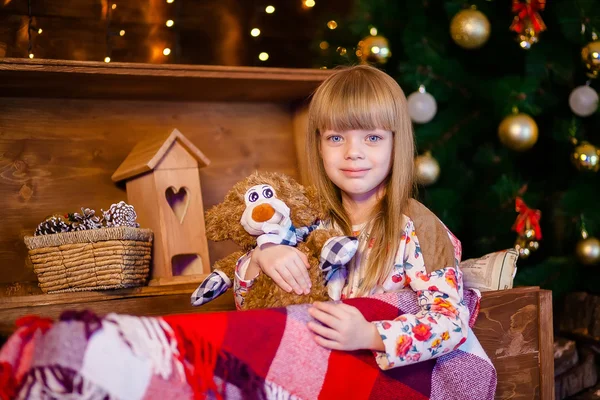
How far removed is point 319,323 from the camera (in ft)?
2.97

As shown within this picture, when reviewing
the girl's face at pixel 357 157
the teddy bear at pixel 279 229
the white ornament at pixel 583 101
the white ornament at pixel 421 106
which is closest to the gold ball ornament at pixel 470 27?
the white ornament at pixel 421 106

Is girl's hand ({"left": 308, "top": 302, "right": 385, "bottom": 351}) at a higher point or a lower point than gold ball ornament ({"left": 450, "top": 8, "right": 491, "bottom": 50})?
lower

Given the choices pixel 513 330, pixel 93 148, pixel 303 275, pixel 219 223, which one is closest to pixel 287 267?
pixel 303 275

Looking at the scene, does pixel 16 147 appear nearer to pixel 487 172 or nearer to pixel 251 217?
pixel 251 217

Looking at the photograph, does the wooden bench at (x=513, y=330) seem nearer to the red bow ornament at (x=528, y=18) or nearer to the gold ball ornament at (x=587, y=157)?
the gold ball ornament at (x=587, y=157)

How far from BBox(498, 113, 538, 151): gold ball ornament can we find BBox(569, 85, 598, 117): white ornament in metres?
0.15

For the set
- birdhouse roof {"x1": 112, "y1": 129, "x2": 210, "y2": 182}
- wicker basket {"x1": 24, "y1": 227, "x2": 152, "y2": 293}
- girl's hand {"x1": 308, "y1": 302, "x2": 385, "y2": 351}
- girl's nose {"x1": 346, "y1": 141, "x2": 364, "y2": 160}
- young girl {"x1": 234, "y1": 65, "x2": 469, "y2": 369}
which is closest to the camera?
girl's hand {"x1": 308, "y1": 302, "x2": 385, "y2": 351}

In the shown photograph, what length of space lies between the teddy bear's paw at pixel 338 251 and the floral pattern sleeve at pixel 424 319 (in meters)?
0.10

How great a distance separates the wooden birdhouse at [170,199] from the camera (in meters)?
1.50

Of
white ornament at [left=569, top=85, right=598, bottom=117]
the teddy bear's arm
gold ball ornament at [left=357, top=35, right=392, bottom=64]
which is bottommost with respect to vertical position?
the teddy bear's arm

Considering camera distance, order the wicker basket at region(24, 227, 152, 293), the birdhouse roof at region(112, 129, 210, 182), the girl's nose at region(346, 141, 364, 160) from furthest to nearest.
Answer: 1. the birdhouse roof at region(112, 129, 210, 182)
2. the wicker basket at region(24, 227, 152, 293)
3. the girl's nose at region(346, 141, 364, 160)

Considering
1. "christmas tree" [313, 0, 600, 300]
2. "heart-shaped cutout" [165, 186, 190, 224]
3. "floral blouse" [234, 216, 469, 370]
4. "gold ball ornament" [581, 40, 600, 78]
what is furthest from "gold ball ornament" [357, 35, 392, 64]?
"floral blouse" [234, 216, 469, 370]

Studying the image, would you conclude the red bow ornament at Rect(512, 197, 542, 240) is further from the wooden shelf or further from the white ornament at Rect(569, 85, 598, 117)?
the wooden shelf

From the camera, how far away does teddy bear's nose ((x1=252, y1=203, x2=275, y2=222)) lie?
1068mm
